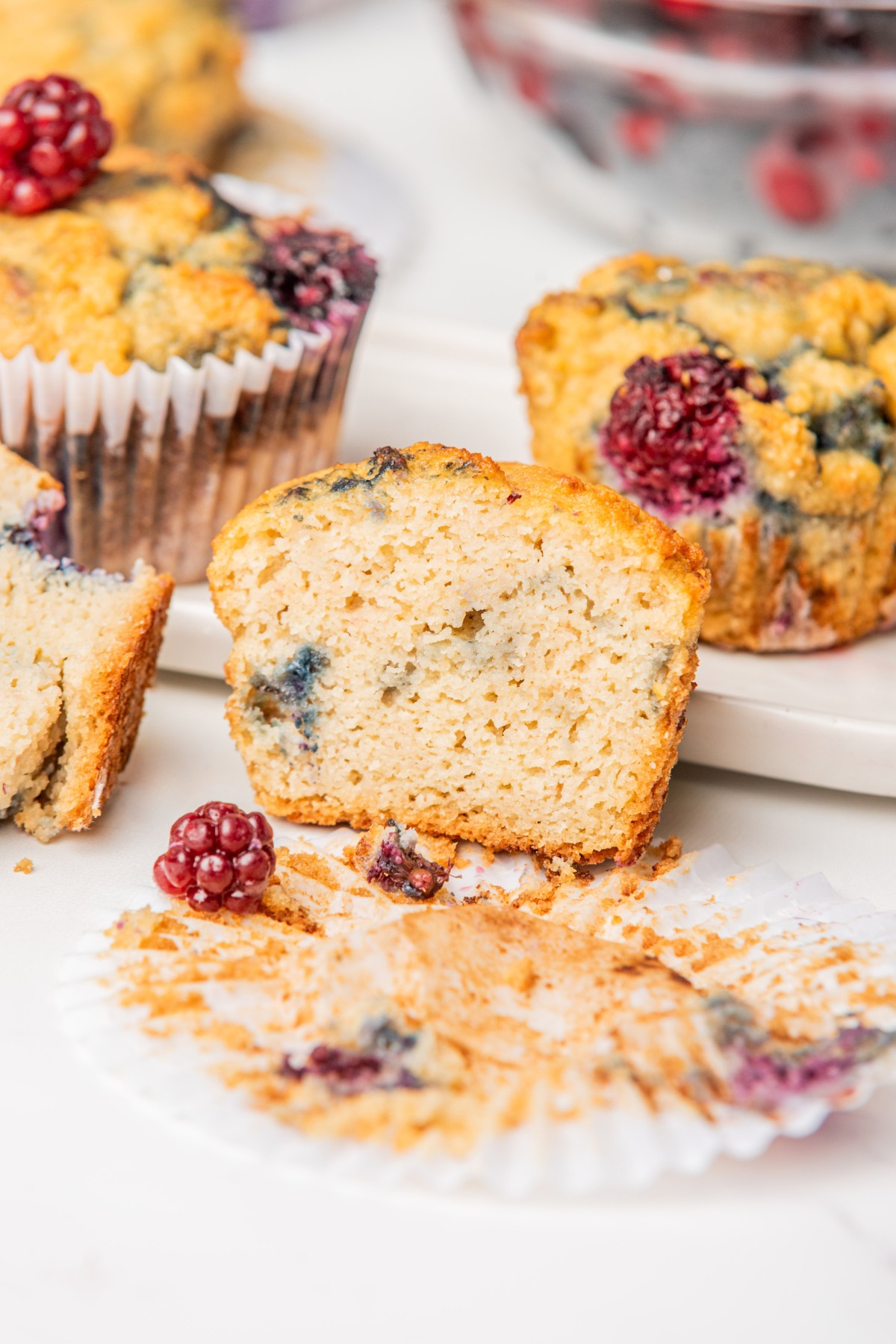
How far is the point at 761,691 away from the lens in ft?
11.5

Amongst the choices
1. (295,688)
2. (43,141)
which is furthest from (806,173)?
(295,688)

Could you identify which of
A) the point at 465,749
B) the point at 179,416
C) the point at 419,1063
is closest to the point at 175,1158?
the point at 419,1063

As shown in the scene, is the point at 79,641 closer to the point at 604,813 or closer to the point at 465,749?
the point at 465,749

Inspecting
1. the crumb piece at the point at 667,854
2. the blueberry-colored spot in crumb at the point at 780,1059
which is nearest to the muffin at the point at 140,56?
the crumb piece at the point at 667,854

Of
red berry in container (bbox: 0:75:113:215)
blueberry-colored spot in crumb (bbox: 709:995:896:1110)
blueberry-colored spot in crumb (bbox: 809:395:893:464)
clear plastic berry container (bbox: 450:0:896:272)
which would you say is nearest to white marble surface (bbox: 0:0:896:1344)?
blueberry-colored spot in crumb (bbox: 709:995:896:1110)

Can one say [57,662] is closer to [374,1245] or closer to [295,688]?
[295,688]

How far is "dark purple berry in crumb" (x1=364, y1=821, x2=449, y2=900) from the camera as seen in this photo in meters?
3.01

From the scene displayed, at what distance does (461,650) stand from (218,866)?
61 cm

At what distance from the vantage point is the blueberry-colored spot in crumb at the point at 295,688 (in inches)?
122

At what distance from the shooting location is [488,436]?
4379 millimetres

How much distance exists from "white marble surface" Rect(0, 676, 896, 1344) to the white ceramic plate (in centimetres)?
88

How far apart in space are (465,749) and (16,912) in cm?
91

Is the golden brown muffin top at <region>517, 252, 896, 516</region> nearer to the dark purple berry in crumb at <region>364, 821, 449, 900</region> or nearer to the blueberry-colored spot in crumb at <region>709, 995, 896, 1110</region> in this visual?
the dark purple berry in crumb at <region>364, 821, 449, 900</region>

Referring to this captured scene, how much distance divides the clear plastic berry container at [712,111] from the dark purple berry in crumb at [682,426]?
1.56 metres
